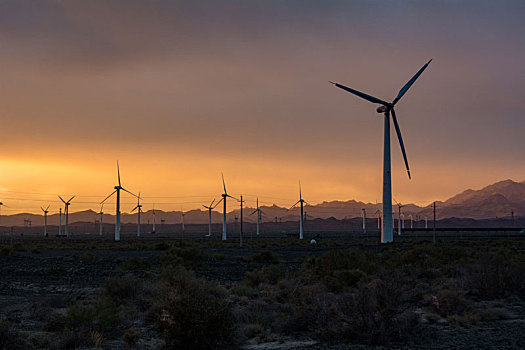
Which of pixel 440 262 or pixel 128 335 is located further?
pixel 440 262

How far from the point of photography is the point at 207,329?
54.7ft

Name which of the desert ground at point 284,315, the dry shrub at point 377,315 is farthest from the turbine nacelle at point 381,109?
the dry shrub at point 377,315

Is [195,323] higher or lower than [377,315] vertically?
higher

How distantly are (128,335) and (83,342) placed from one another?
156 cm

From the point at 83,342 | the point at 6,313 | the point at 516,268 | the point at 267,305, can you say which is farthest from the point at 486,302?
the point at 6,313

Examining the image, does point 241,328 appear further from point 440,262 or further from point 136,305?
point 440,262

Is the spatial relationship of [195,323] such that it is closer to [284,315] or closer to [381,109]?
[284,315]

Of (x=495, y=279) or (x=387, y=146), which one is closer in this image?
(x=495, y=279)

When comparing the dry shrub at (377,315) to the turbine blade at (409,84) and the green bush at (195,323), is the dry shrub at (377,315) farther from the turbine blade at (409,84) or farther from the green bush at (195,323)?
the turbine blade at (409,84)

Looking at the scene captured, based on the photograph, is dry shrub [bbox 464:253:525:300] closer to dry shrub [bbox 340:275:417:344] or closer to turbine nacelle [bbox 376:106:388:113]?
dry shrub [bbox 340:275:417:344]

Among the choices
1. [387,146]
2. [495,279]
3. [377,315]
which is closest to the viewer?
[377,315]

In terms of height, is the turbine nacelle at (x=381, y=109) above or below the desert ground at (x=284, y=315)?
above

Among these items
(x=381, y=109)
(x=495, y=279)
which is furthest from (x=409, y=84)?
(x=495, y=279)

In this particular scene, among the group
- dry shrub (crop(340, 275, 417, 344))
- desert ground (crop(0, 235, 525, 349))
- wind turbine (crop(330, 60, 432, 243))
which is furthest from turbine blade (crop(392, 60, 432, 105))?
dry shrub (crop(340, 275, 417, 344))
